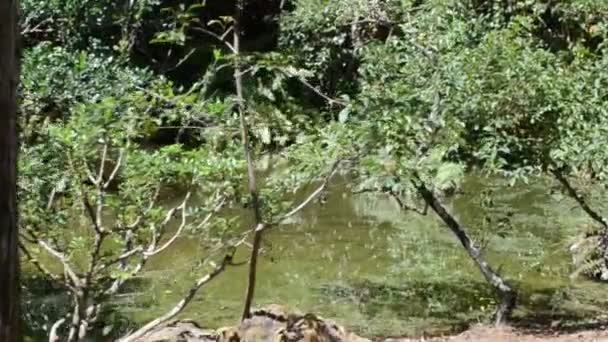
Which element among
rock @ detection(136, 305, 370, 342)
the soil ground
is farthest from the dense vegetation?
the soil ground

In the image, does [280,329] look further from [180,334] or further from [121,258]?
[121,258]

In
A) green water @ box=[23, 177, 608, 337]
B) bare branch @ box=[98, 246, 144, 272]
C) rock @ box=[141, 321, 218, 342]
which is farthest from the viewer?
green water @ box=[23, 177, 608, 337]

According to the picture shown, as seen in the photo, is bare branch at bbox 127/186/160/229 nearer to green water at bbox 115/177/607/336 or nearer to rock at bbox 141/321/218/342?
rock at bbox 141/321/218/342

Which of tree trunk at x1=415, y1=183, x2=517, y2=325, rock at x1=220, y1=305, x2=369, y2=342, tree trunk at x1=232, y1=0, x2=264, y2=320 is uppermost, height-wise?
tree trunk at x1=232, y1=0, x2=264, y2=320

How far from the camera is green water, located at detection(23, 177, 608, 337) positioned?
6.72 metres

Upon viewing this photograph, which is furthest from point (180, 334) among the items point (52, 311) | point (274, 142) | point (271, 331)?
point (52, 311)

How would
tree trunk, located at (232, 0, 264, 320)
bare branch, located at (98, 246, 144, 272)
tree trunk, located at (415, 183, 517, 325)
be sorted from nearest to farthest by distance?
tree trunk, located at (232, 0, 264, 320)
bare branch, located at (98, 246, 144, 272)
tree trunk, located at (415, 183, 517, 325)

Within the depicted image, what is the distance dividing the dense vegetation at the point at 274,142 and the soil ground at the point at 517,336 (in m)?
0.25

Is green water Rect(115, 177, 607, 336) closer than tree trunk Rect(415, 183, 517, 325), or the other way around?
tree trunk Rect(415, 183, 517, 325)

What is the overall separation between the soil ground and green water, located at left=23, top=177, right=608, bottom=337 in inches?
16.9

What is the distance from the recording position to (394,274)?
25.9ft

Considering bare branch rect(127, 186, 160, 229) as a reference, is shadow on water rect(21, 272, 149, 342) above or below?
below

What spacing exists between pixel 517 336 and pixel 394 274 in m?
2.25

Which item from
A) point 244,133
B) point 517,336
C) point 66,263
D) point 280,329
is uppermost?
point 244,133
